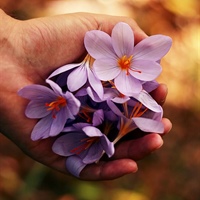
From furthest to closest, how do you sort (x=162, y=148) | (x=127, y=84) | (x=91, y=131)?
(x=162, y=148) → (x=127, y=84) → (x=91, y=131)

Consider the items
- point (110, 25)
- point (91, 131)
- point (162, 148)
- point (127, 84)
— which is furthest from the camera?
point (162, 148)

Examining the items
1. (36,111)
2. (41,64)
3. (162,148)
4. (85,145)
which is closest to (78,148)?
(85,145)

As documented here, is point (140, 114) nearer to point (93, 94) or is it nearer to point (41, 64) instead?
point (93, 94)

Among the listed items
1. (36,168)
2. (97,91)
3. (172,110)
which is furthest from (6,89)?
(172,110)

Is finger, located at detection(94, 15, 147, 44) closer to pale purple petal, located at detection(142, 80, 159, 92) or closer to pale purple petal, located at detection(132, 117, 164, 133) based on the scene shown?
pale purple petal, located at detection(142, 80, 159, 92)

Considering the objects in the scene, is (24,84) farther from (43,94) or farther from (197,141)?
(197,141)

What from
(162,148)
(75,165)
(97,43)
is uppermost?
(97,43)
